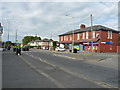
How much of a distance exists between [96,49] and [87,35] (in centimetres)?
688

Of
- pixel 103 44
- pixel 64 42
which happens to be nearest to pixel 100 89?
pixel 103 44

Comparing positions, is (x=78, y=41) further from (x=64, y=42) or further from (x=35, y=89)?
(x=35, y=89)

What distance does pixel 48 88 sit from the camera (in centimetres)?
650

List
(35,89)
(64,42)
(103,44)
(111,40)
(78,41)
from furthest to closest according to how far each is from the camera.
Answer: (64,42)
(78,41)
(111,40)
(103,44)
(35,89)

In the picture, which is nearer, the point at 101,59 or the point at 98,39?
the point at 101,59

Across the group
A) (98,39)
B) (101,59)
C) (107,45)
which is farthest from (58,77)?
(107,45)

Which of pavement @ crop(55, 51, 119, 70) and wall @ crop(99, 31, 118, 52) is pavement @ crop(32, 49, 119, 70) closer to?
pavement @ crop(55, 51, 119, 70)

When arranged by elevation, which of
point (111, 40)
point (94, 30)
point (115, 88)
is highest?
point (94, 30)

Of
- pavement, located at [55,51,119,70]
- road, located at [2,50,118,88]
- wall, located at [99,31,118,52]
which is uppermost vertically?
wall, located at [99,31,118,52]

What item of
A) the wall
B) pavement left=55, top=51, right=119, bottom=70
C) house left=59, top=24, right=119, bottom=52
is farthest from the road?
the wall

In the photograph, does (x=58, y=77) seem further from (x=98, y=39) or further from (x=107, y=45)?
(x=107, y=45)

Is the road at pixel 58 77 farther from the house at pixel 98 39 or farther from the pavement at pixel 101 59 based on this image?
the house at pixel 98 39

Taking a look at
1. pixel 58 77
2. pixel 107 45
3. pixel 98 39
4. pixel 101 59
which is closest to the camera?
pixel 58 77

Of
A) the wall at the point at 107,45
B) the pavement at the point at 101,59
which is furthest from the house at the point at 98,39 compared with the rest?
the pavement at the point at 101,59
